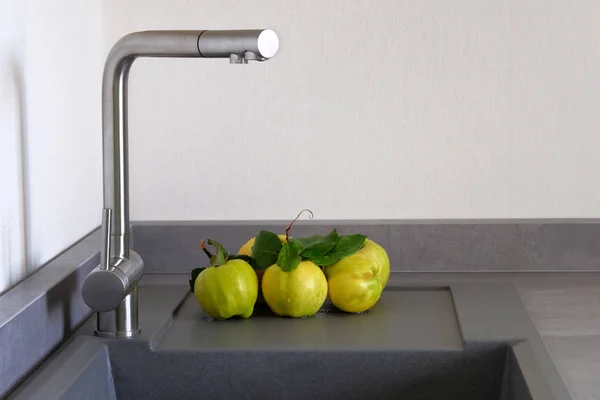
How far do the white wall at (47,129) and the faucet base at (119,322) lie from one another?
0.37 feet

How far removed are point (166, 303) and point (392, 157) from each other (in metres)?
0.47

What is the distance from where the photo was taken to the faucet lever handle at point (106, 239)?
103cm

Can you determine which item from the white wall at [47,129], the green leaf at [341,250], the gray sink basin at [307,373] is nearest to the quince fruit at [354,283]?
the green leaf at [341,250]

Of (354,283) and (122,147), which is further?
(354,283)

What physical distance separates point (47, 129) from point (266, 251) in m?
0.33

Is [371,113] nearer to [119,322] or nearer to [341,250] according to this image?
[341,250]

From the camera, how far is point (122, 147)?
107cm

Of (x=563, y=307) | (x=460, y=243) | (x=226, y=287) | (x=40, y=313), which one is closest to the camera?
(x=40, y=313)

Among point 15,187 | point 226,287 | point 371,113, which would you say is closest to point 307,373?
point 226,287

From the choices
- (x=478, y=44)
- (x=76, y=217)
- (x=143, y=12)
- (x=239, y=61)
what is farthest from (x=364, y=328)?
(x=143, y=12)

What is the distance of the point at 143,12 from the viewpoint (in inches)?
59.0

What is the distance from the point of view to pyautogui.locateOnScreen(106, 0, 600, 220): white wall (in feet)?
4.86

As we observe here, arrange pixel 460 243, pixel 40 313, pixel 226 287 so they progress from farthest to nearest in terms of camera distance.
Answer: pixel 460 243 < pixel 226 287 < pixel 40 313

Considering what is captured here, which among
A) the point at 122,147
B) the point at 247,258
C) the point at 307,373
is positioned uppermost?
the point at 122,147
